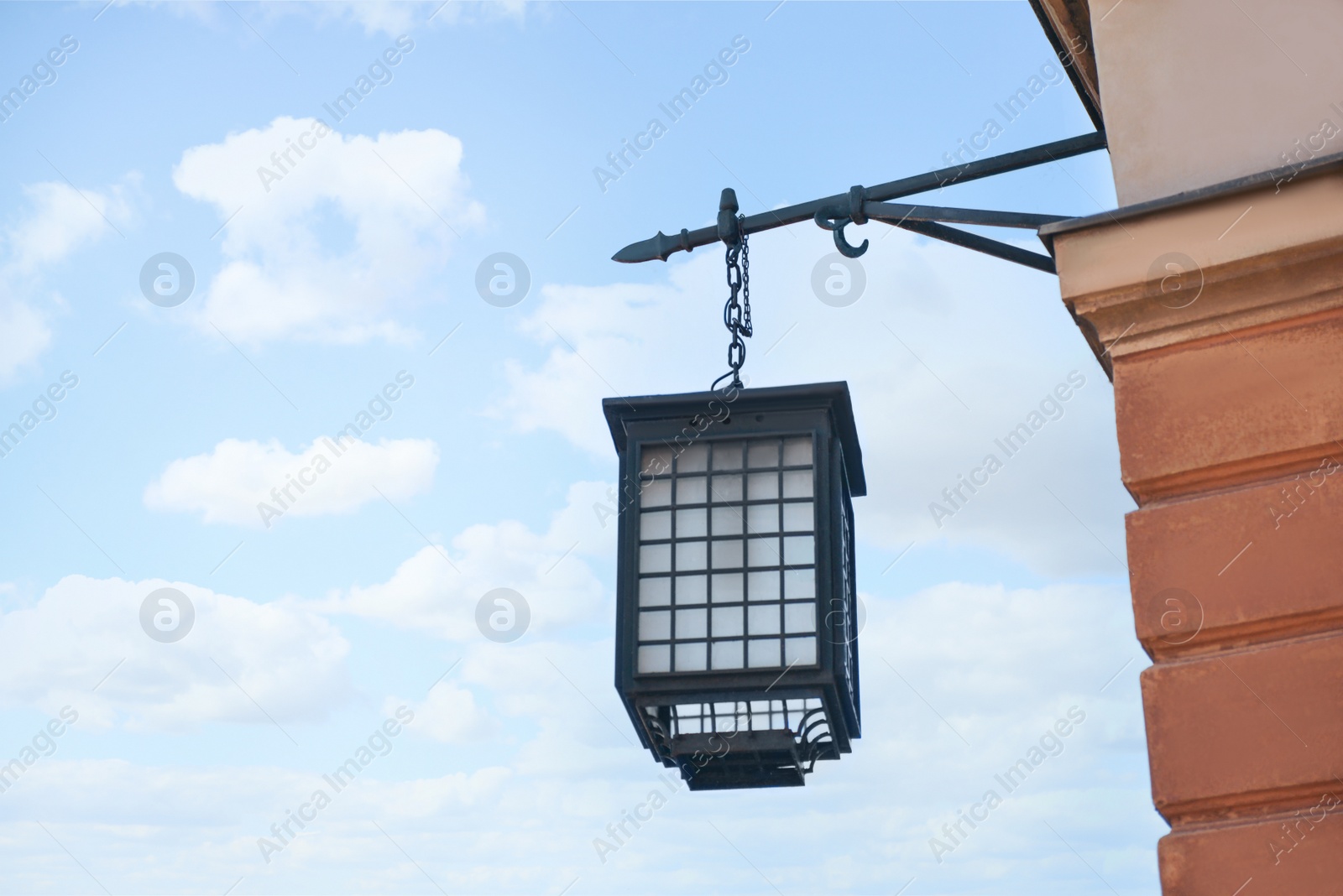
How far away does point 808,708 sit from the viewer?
3715mm

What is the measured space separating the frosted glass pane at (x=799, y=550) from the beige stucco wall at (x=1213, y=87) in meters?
1.27

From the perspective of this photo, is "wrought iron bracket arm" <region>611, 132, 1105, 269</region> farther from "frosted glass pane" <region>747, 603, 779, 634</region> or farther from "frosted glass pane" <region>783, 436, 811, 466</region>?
"frosted glass pane" <region>747, 603, 779, 634</region>

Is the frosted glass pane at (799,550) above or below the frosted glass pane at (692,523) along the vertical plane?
below

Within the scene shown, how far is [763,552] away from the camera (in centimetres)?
372

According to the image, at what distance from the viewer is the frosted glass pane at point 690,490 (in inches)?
150

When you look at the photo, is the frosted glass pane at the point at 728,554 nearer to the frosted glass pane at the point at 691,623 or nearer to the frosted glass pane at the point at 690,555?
the frosted glass pane at the point at 690,555

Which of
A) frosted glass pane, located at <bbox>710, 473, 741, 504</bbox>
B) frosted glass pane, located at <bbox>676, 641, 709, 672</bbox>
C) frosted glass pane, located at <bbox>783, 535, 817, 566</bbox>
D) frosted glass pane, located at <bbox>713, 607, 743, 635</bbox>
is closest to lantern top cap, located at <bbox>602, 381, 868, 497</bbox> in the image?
frosted glass pane, located at <bbox>710, 473, 741, 504</bbox>

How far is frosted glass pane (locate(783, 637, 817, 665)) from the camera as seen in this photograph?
11.7 feet

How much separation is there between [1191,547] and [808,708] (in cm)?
108

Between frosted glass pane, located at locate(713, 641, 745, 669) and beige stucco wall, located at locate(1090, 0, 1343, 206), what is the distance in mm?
1614

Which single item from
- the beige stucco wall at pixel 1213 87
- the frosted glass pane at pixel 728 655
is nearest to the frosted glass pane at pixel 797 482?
the frosted glass pane at pixel 728 655

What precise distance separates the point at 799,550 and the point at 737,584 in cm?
19

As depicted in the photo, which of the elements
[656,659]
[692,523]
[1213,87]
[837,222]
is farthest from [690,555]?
[1213,87]

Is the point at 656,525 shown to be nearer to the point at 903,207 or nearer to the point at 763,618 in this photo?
the point at 763,618
